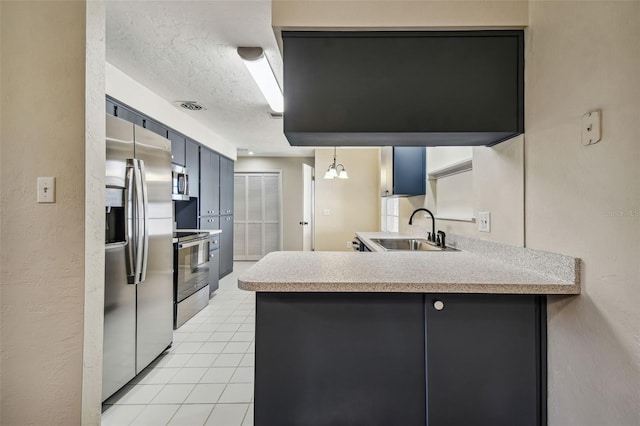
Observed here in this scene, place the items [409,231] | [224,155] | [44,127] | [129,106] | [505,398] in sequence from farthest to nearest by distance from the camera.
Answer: [224,155]
[409,231]
[129,106]
[44,127]
[505,398]

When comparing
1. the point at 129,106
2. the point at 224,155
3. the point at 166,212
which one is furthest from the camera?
the point at 224,155

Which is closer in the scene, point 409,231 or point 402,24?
point 402,24

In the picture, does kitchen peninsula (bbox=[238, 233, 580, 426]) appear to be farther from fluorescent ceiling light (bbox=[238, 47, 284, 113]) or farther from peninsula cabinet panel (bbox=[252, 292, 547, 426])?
fluorescent ceiling light (bbox=[238, 47, 284, 113])

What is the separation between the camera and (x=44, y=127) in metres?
1.34

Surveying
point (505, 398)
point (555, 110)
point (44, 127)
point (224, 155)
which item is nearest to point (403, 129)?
point (555, 110)

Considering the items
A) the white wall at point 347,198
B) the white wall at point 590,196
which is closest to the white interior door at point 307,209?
the white wall at point 347,198

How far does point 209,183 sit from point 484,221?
3.76 metres

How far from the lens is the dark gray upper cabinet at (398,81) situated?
4.59 ft

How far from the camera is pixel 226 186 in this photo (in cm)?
511

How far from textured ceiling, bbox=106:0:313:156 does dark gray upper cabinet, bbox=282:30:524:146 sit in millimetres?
720

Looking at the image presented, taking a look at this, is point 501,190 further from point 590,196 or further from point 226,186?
point 226,186

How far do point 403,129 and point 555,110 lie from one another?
588 mm

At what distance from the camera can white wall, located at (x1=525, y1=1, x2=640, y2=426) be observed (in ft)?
2.94

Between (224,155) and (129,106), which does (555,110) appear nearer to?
(129,106)
